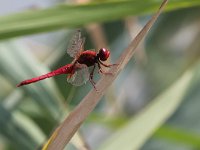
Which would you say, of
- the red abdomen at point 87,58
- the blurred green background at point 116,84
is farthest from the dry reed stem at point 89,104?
the red abdomen at point 87,58

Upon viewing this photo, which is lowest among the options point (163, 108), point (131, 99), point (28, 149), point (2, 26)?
point (28, 149)

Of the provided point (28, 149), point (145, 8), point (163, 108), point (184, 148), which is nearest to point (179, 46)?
point (184, 148)

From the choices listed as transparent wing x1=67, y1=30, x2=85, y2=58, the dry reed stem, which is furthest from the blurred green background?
the dry reed stem

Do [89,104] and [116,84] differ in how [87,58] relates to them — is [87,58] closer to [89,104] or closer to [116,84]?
[89,104]

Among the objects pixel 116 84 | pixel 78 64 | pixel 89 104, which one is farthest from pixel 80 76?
pixel 116 84

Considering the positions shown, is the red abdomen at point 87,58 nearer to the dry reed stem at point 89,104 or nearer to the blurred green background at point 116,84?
the blurred green background at point 116,84

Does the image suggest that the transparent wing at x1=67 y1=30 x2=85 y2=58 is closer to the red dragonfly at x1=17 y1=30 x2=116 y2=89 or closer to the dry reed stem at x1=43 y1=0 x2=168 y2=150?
the red dragonfly at x1=17 y1=30 x2=116 y2=89

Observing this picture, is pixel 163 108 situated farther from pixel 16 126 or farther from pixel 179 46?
pixel 179 46
